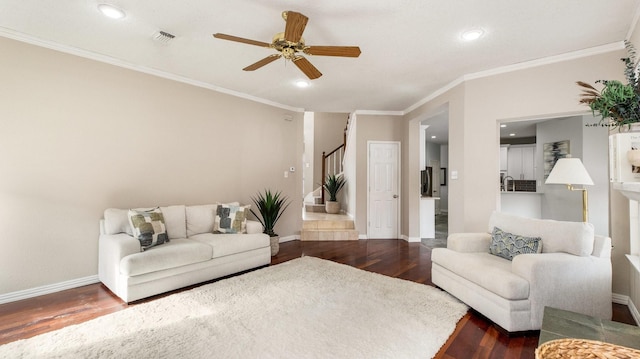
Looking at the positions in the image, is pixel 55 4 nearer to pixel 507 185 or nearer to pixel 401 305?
pixel 401 305

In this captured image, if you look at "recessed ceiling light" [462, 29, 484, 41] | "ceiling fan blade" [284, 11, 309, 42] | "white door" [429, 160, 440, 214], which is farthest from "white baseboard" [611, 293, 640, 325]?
"white door" [429, 160, 440, 214]

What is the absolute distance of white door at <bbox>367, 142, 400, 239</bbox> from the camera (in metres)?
5.76

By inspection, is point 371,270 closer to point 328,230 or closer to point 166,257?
point 328,230

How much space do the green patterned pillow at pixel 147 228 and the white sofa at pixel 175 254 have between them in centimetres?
9

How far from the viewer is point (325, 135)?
29.9 ft

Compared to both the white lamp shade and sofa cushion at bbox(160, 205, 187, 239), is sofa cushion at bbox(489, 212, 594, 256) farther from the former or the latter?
sofa cushion at bbox(160, 205, 187, 239)

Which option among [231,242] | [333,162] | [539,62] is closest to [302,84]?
[231,242]

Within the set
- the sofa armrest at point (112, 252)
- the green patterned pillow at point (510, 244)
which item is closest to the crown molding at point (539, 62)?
the green patterned pillow at point (510, 244)

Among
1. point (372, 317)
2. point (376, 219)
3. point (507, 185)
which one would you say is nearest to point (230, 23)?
point (372, 317)

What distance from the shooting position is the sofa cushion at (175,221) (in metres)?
3.49

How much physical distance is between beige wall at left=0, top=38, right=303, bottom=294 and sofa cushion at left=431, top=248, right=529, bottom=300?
3395 millimetres

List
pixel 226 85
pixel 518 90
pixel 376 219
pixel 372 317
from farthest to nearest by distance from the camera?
pixel 376 219, pixel 226 85, pixel 518 90, pixel 372 317

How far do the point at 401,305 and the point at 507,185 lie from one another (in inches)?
243

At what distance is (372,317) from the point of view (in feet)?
7.80
